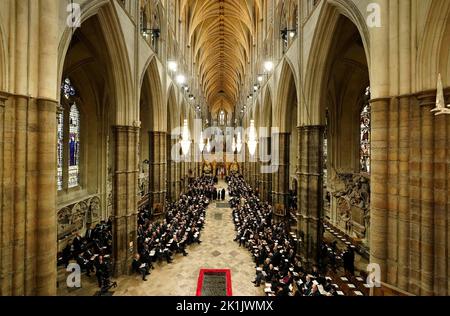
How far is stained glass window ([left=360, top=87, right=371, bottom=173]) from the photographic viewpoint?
16.5 meters

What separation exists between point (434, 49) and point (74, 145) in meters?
17.5

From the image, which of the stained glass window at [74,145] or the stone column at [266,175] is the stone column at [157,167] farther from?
the stone column at [266,175]

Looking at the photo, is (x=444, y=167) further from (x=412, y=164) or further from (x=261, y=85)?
(x=261, y=85)

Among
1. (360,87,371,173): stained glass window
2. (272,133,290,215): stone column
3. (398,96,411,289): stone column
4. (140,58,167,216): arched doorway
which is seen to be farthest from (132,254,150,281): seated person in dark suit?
(360,87,371,173): stained glass window

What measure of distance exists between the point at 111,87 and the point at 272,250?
32.2ft

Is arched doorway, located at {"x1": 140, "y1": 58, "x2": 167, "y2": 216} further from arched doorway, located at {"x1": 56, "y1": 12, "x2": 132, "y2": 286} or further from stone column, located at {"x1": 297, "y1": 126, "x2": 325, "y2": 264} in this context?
stone column, located at {"x1": 297, "y1": 126, "x2": 325, "y2": 264}

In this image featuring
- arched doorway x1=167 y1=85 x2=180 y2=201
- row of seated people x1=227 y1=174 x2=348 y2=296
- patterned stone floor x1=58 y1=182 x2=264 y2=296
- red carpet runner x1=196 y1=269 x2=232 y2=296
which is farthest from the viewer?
arched doorway x1=167 y1=85 x2=180 y2=201

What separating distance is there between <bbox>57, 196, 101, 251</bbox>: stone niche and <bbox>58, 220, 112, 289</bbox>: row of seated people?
2.42 ft

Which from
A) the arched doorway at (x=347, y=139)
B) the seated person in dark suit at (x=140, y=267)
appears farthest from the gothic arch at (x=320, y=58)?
the seated person in dark suit at (x=140, y=267)

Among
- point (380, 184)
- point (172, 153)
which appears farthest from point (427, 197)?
point (172, 153)

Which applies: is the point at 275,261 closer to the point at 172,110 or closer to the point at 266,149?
the point at 266,149

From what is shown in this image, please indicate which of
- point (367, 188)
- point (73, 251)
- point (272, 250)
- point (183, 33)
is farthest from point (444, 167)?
point (183, 33)

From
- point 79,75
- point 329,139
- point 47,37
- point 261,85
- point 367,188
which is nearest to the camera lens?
point 47,37

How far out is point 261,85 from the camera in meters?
23.3
